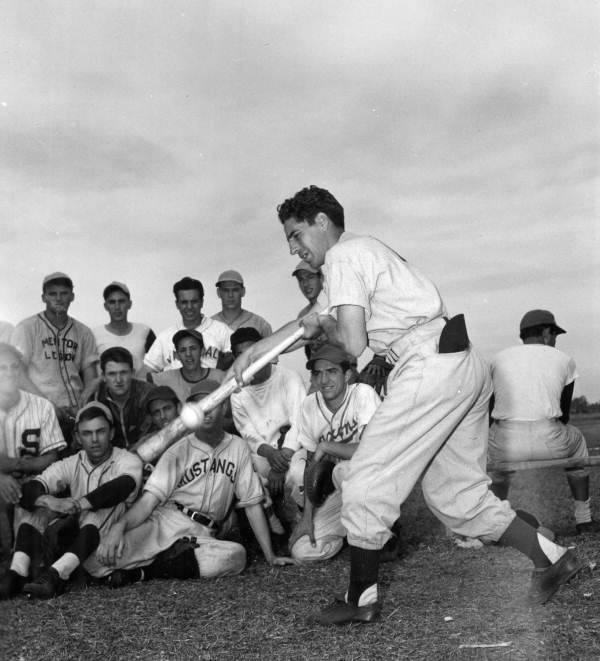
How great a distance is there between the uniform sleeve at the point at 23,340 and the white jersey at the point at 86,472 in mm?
1343

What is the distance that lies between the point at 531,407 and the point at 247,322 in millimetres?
2583

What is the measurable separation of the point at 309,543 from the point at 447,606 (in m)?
1.54

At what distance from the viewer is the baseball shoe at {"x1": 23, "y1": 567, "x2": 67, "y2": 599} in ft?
13.5

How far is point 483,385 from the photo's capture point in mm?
3602

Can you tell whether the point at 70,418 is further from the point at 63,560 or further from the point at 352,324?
the point at 352,324

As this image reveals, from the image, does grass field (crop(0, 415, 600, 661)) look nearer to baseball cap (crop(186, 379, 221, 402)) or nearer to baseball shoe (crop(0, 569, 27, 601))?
baseball shoe (crop(0, 569, 27, 601))

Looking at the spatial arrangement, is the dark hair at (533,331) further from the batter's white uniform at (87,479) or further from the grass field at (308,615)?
the batter's white uniform at (87,479)

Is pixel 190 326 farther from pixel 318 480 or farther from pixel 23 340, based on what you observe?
pixel 318 480

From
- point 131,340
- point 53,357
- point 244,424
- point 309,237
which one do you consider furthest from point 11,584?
Result: point 131,340

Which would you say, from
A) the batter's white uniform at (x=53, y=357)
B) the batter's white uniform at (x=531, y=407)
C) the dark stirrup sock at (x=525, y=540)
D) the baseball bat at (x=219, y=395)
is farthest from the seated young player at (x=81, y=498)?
the batter's white uniform at (x=531, y=407)

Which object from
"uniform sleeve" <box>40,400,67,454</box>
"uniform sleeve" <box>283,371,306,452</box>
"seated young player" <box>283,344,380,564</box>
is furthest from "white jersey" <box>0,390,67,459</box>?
"seated young player" <box>283,344,380,564</box>

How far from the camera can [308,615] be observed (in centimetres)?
360

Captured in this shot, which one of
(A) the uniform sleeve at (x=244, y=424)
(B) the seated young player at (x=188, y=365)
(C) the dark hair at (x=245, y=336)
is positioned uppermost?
(C) the dark hair at (x=245, y=336)

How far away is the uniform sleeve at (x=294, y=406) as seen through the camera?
229 inches
